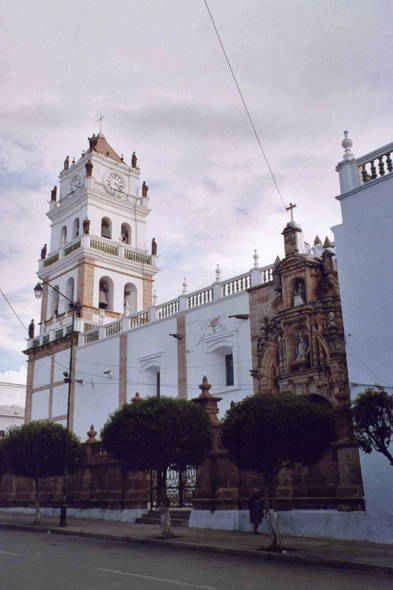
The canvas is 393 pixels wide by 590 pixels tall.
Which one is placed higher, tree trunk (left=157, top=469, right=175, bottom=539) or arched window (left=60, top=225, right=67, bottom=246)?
arched window (left=60, top=225, right=67, bottom=246)

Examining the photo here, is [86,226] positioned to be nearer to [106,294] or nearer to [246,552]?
[106,294]

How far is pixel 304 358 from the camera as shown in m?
20.2

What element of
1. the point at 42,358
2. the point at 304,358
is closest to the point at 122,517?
the point at 304,358

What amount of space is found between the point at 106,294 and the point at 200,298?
12664mm

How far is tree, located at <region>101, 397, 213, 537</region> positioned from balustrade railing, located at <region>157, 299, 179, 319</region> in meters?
10.9

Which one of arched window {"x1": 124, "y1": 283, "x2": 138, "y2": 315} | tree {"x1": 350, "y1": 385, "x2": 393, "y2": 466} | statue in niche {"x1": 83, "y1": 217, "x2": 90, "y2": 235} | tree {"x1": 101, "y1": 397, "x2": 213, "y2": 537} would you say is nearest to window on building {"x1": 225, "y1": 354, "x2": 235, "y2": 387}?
tree {"x1": 101, "y1": 397, "x2": 213, "y2": 537}

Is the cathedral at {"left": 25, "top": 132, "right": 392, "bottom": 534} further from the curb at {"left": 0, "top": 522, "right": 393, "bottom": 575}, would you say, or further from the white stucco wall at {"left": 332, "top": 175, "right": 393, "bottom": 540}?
the curb at {"left": 0, "top": 522, "right": 393, "bottom": 575}

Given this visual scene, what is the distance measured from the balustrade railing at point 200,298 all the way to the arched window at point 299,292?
5166 mm

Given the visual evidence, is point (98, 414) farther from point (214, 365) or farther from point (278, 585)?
point (278, 585)

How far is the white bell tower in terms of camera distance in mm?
35969

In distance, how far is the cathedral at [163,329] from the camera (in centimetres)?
1919

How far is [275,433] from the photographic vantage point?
13.4m

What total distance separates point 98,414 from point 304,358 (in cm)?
1394

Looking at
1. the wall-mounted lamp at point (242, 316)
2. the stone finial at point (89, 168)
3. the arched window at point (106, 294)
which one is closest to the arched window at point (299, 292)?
the wall-mounted lamp at point (242, 316)
